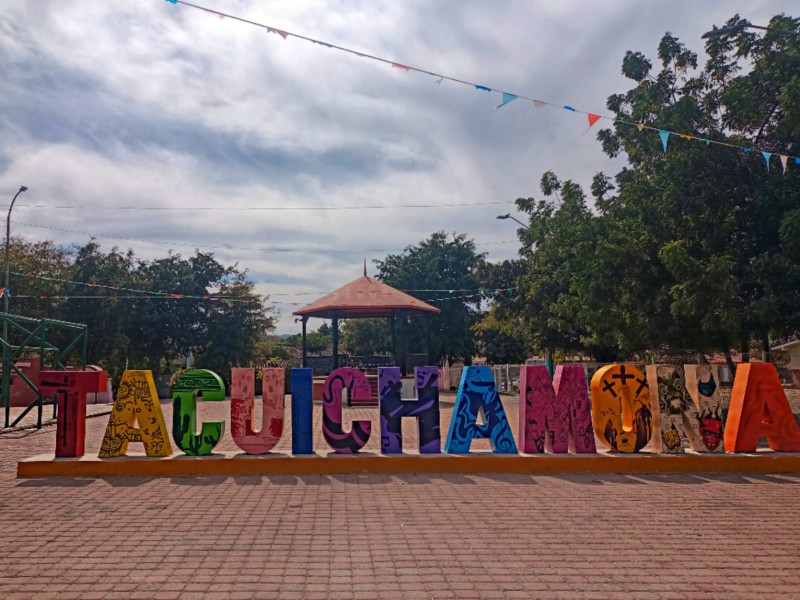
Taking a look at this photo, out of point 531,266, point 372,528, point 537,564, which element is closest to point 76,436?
point 372,528

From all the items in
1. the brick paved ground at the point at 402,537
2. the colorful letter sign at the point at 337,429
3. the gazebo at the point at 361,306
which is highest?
the gazebo at the point at 361,306

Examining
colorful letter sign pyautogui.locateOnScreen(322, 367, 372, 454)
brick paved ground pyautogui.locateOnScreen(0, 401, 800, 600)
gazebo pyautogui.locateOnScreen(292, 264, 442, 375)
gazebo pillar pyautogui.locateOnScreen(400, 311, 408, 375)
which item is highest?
gazebo pyautogui.locateOnScreen(292, 264, 442, 375)

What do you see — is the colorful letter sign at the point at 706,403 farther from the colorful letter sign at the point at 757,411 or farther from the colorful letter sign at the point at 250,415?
the colorful letter sign at the point at 250,415

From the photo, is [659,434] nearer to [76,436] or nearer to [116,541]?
[116,541]

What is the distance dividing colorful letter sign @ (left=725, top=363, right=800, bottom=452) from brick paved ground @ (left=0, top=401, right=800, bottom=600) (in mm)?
990

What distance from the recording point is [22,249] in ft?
112

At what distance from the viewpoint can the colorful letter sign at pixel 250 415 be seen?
392 inches

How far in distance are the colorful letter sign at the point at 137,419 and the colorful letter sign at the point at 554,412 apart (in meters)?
5.35

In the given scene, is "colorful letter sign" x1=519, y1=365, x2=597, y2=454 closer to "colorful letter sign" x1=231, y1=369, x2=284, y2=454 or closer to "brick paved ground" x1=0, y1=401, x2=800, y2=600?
"brick paved ground" x1=0, y1=401, x2=800, y2=600

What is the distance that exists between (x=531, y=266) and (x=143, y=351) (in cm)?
2145

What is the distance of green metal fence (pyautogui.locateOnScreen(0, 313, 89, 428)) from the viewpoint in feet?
53.9

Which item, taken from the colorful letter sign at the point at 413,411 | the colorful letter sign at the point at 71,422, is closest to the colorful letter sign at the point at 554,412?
the colorful letter sign at the point at 413,411

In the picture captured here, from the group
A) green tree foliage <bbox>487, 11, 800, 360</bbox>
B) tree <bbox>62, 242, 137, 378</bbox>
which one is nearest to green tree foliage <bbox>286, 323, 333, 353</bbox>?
tree <bbox>62, 242, 137, 378</bbox>

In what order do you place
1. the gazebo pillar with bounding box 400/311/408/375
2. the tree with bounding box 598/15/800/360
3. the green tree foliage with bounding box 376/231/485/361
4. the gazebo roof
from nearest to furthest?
1. the tree with bounding box 598/15/800/360
2. the gazebo roof
3. the gazebo pillar with bounding box 400/311/408/375
4. the green tree foliage with bounding box 376/231/485/361
